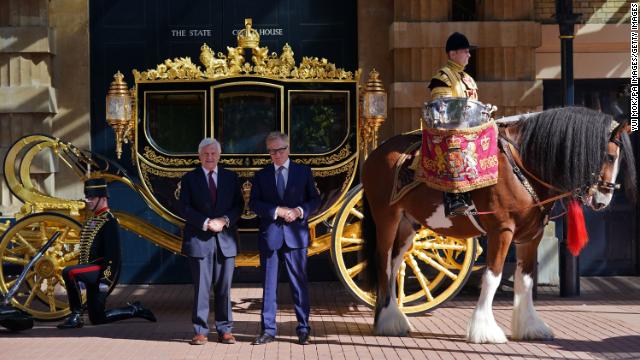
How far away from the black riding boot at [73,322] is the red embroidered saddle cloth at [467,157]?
146 inches

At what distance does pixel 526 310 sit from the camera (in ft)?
31.0

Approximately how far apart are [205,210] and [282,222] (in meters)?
0.69

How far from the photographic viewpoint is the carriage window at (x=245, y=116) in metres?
11.2

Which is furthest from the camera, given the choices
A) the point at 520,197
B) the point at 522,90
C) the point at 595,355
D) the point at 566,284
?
the point at 522,90

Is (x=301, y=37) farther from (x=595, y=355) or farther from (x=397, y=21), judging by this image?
(x=595, y=355)

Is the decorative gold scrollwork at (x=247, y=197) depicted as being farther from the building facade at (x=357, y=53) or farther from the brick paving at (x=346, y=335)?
the building facade at (x=357, y=53)

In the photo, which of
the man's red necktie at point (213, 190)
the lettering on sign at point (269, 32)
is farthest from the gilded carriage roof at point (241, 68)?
the lettering on sign at point (269, 32)

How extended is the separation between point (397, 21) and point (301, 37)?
51.4 inches

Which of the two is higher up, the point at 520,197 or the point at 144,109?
the point at 144,109

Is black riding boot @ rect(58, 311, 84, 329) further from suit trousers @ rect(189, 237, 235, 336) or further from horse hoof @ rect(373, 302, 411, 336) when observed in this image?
horse hoof @ rect(373, 302, 411, 336)

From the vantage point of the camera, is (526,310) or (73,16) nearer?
(526,310)

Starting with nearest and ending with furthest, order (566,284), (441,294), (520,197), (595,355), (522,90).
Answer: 1. (595,355)
2. (520,197)
3. (441,294)
4. (566,284)
5. (522,90)

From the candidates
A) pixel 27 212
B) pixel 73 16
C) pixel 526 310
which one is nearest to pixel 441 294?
pixel 526 310

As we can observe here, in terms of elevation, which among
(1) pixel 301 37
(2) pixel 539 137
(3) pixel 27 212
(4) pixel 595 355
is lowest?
(4) pixel 595 355
